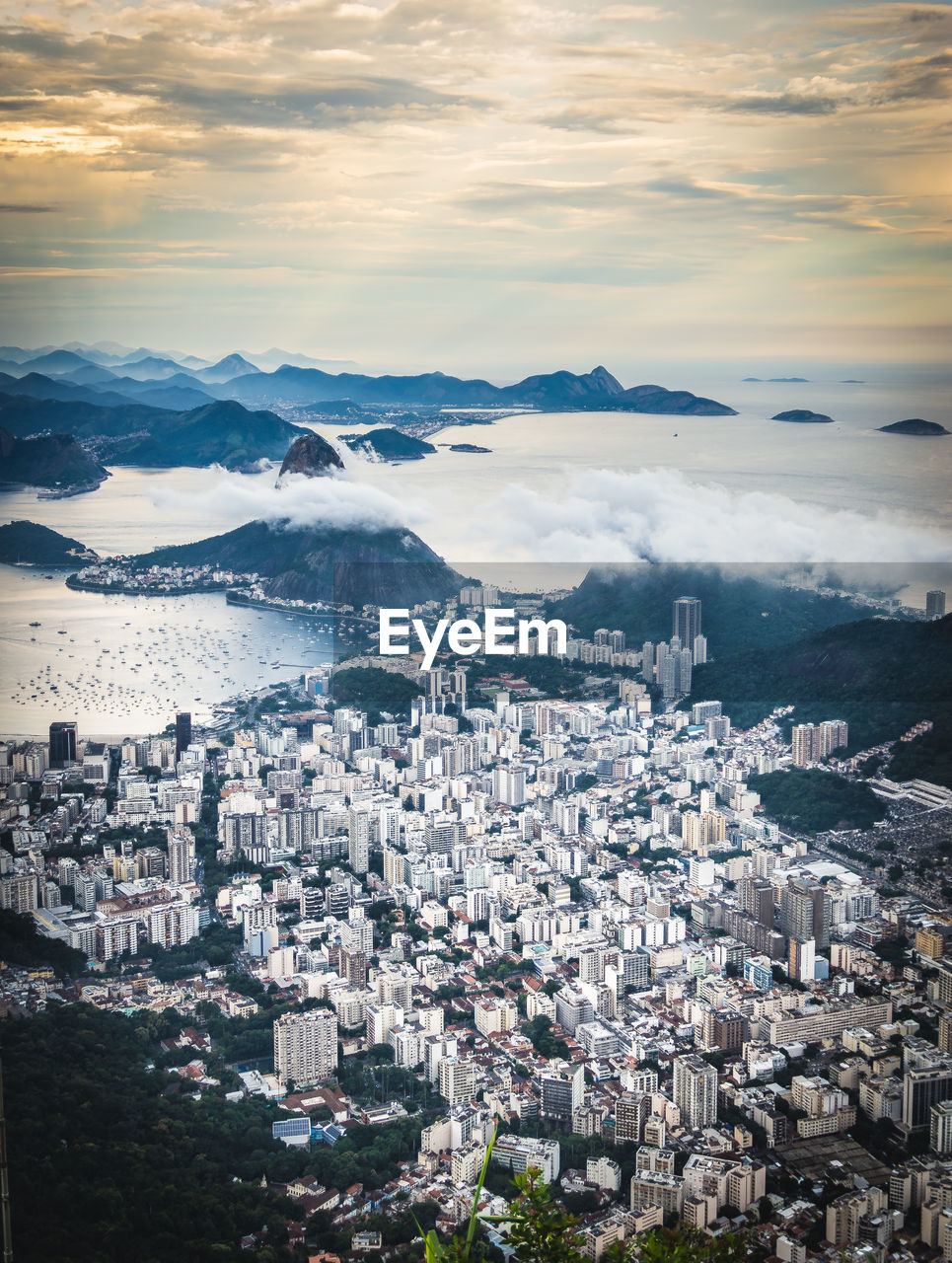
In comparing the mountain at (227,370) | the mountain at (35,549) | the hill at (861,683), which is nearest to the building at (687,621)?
the hill at (861,683)

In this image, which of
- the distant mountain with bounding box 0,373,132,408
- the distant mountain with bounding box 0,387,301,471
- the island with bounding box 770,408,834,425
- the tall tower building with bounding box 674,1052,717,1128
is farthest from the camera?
the distant mountain with bounding box 0,387,301,471

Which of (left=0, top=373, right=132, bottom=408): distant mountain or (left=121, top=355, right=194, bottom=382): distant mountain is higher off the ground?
(left=121, top=355, right=194, bottom=382): distant mountain

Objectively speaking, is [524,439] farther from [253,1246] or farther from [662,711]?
[253,1246]

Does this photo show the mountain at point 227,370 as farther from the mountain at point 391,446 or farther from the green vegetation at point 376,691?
the green vegetation at point 376,691

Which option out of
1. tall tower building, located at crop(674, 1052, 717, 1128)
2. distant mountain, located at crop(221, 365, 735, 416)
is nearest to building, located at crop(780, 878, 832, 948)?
tall tower building, located at crop(674, 1052, 717, 1128)

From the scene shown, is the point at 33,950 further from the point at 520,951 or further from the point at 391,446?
the point at 391,446

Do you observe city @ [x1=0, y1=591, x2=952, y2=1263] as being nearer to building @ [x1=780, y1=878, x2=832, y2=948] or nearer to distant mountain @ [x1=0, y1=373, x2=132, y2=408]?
building @ [x1=780, y1=878, x2=832, y2=948]

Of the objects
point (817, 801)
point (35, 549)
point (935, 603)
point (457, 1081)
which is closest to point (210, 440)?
point (35, 549)
